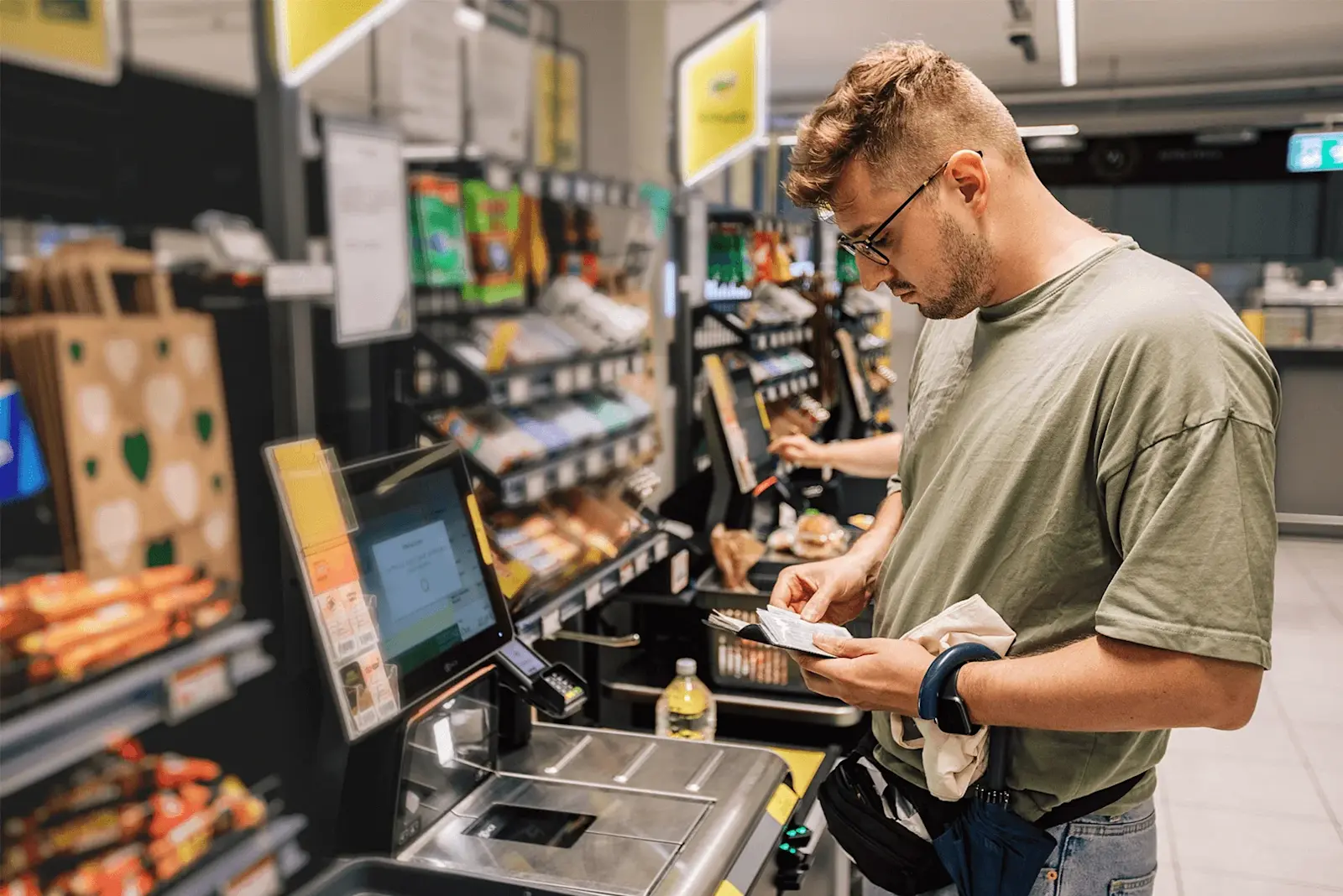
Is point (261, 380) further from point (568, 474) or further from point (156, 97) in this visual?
point (568, 474)

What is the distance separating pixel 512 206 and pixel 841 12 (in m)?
5.84

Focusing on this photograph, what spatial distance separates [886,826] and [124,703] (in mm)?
1149

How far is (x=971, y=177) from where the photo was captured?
157cm

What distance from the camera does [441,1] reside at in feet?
9.02

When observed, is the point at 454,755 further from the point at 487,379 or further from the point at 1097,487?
the point at 1097,487

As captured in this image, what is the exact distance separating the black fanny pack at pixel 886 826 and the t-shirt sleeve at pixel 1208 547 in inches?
16.1

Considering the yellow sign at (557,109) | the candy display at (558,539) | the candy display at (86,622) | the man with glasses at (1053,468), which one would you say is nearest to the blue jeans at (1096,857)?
the man with glasses at (1053,468)

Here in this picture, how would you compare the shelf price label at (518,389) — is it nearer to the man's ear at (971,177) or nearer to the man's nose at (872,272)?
the man's nose at (872,272)

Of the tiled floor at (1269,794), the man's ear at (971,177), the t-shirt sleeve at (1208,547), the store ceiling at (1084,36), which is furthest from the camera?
the store ceiling at (1084,36)

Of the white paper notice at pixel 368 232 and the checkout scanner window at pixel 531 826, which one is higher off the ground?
the white paper notice at pixel 368 232

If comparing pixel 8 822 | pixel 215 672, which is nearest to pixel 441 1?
pixel 215 672

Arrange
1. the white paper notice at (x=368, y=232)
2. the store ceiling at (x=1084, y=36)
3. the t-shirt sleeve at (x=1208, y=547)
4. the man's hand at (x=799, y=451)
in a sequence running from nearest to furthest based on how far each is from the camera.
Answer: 1. the t-shirt sleeve at (x=1208, y=547)
2. the white paper notice at (x=368, y=232)
3. the man's hand at (x=799, y=451)
4. the store ceiling at (x=1084, y=36)

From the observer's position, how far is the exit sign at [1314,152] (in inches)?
363

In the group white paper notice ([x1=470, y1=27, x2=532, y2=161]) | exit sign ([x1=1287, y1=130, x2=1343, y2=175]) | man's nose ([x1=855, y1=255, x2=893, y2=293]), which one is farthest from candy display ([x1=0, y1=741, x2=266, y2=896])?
exit sign ([x1=1287, y1=130, x2=1343, y2=175])
